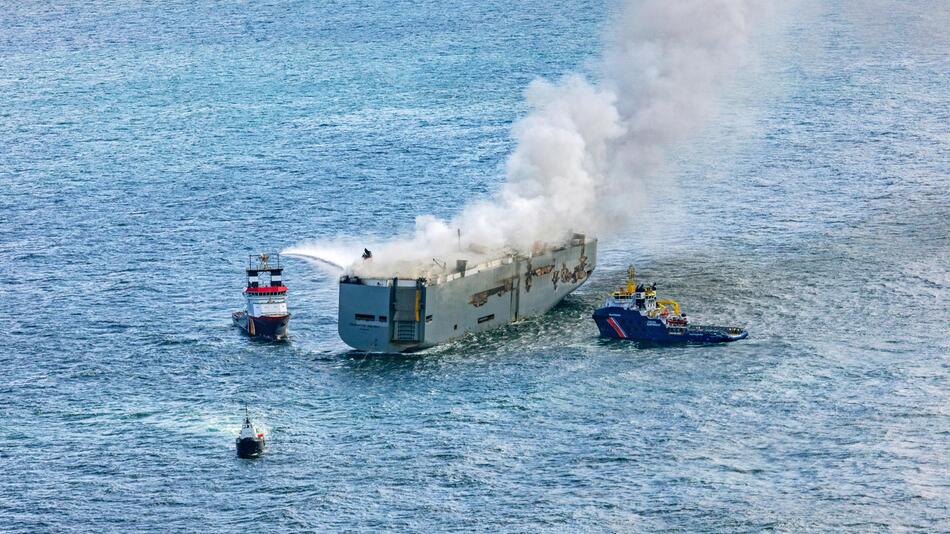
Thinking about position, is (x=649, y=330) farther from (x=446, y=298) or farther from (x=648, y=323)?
(x=446, y=298)

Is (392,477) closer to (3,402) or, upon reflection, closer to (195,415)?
(195,415)

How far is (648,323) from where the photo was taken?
572 ft

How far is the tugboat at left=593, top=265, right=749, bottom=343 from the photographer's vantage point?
172500 millimetres

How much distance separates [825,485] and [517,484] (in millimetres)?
23339

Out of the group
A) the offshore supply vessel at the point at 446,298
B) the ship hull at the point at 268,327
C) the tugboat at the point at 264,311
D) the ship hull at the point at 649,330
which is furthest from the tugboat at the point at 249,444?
the ship hull at the point at 649,330

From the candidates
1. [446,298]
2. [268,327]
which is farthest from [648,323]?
[268,327]

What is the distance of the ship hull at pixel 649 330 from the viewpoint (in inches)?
6772

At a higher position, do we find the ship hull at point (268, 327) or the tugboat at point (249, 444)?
the ship hull at point (268, 327)

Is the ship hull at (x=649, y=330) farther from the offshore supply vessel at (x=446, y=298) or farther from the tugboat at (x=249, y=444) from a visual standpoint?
the tugboat at (x=249, y=444)

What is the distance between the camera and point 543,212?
192 meters

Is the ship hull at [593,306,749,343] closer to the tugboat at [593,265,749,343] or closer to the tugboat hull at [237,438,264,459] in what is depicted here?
the tugboat at [593,265,749,343]

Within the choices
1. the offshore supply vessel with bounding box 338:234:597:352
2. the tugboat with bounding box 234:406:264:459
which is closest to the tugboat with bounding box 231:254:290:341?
the offshore supply vessel with bounding box 338:234:597:352

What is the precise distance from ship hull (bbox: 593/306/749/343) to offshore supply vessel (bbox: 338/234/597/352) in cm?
1076

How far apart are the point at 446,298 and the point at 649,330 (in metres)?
19.7
